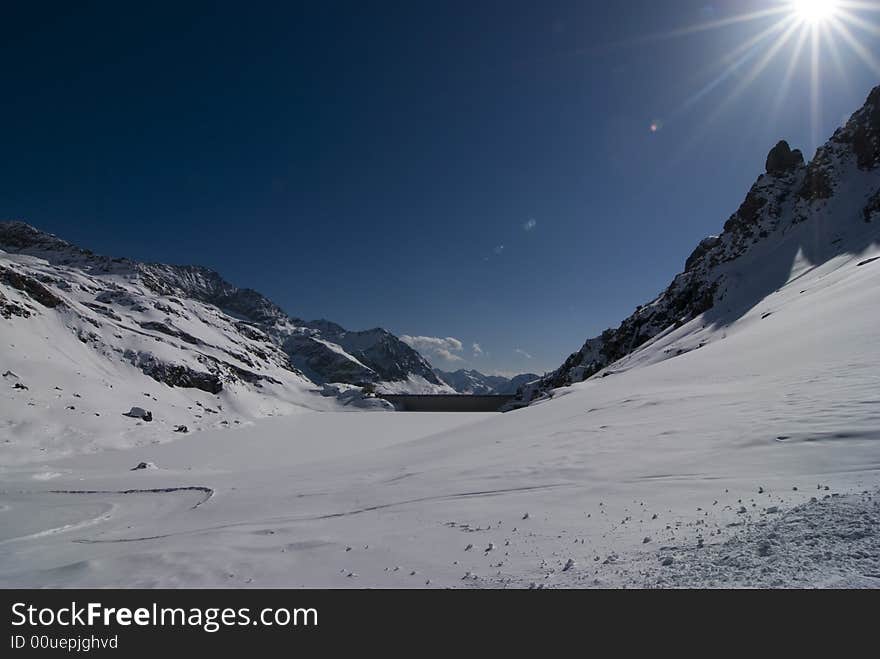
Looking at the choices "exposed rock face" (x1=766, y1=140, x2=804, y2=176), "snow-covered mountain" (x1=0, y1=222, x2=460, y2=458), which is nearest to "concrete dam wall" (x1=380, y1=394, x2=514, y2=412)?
"snow-covered mountain" (x1=0, y1=222, x2=460, y2=458)

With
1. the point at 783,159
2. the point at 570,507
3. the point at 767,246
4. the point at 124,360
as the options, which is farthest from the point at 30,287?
the point at 783,159

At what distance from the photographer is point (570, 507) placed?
24.8ft

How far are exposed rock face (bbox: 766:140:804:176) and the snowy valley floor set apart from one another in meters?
96.7

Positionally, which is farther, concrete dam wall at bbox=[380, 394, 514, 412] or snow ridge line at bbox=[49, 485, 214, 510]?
concrete dam wall at bbox=[380, 394, 514, 412]

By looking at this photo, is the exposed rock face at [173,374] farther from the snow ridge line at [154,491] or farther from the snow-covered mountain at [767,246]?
the snow-covered mountain at [767,246]

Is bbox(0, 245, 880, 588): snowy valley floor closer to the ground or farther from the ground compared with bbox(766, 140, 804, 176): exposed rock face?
closer to the ground

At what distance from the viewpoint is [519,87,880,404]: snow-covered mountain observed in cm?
5256

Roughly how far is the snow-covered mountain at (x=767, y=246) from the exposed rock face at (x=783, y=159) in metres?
0.18

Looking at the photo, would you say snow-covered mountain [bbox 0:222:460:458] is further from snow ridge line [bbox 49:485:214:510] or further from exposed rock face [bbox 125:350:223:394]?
snow ridge line [bbox 49:485:214:510]

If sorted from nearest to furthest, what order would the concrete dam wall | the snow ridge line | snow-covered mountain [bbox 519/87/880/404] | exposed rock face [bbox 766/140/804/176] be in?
the snow ridge line
snow-covered mountain [bbox 519/87/880/404]
exposed rock face [bbox 766/140/804/176]
the concrete dam wall

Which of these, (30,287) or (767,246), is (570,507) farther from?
(767,246)

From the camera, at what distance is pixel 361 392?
111m

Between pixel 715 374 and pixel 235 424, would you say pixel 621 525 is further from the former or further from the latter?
pixel 235 424

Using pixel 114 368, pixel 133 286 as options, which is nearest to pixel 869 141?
pixel 114 368
